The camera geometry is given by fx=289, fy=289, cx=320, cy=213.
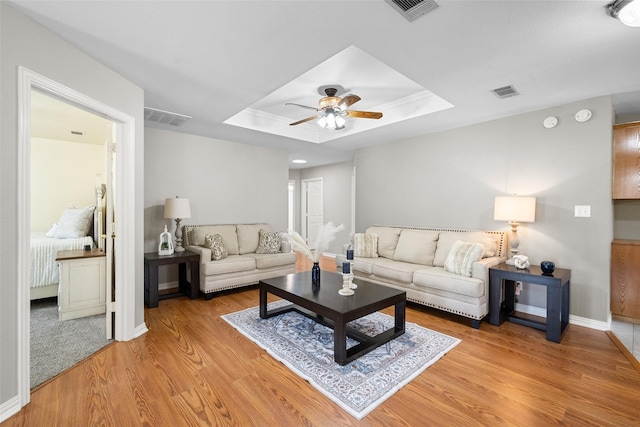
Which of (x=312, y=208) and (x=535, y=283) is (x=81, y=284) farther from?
(x=312, y=208)

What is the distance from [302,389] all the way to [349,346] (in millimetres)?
717

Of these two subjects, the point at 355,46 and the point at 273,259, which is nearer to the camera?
the point at 355,46

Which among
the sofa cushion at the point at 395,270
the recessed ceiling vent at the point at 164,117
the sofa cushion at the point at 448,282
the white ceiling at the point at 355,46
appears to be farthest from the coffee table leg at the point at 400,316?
the recessed ceiling vent at the point at 164,117

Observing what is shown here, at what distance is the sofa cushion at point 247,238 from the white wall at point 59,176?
2716mm

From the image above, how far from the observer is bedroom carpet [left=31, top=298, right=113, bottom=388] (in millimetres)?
2209

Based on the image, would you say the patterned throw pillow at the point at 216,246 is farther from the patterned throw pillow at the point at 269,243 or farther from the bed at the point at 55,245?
the bed at the point at 55,245

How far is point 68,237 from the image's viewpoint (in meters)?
3.87

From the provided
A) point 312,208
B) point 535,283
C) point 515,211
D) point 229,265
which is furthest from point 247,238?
point 535,283

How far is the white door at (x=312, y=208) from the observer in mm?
7879

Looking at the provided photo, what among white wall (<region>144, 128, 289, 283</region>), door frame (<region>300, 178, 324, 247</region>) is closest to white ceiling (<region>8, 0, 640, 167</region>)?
white wall (<region>144, 128, 289, 283</region>)

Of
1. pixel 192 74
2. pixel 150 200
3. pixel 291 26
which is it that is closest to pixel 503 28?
pixel 291 26

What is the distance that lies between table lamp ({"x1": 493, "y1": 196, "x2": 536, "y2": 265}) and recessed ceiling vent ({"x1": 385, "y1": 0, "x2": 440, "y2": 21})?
7.97ft

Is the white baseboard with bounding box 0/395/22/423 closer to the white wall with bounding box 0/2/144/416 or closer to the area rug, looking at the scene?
the white wall with bounding box 0/2/144/416

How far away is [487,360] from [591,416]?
0.69 metres
